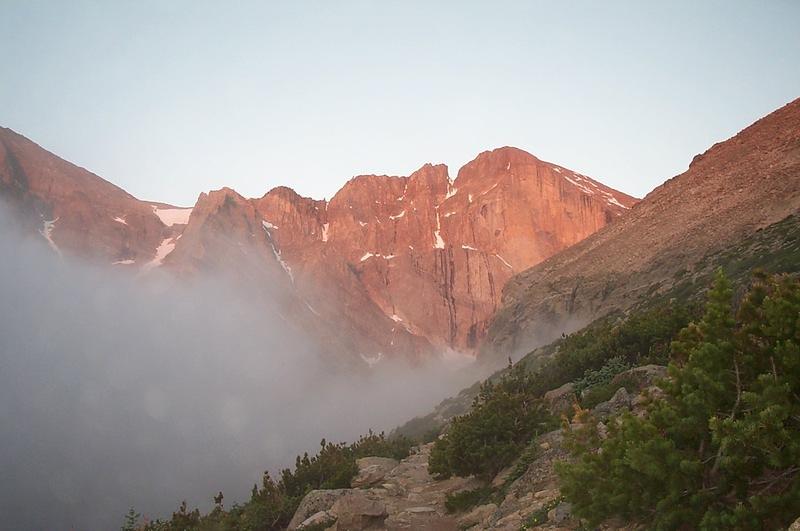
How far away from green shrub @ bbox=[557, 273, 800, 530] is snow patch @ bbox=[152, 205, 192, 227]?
6938 inches

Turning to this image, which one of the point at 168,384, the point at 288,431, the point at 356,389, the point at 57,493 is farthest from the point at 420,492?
the point at 356,389

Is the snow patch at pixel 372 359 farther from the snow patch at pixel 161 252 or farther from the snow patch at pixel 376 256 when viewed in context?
the snow patch at pixel 161 252

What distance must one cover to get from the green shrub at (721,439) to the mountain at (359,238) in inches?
5096

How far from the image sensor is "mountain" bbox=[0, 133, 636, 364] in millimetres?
139000

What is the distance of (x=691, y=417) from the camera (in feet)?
20.1

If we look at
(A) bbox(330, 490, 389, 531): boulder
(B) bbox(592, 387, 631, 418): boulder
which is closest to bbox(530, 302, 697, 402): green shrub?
(B) bbox(592, 387, 631, 418): boulder

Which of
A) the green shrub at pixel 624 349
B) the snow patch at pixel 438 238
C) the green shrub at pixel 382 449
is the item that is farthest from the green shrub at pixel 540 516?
the snow patch at pixel 438 238

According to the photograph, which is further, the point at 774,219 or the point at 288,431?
the point at 288,431

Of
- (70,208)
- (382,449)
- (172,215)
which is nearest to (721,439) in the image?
(382,449)

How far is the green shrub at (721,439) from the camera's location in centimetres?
545

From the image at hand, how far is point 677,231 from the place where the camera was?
46719 mm

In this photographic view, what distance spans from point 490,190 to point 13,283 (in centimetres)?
11336

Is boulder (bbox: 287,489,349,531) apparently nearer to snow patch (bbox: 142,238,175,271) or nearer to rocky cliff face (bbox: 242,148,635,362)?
rocky cliff face (bbox: 242,148,635,362)

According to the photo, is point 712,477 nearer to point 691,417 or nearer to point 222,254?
point 691,417
